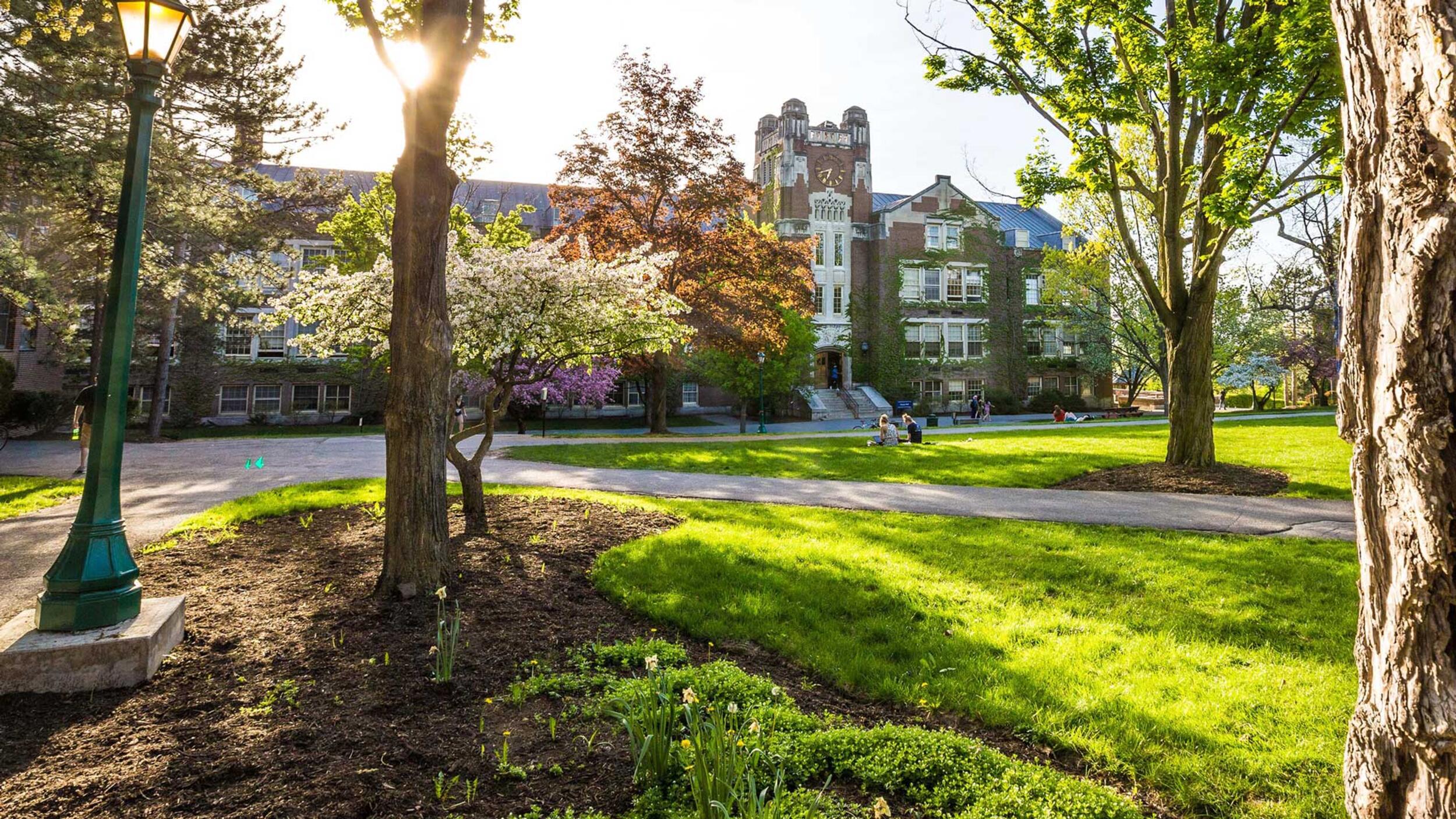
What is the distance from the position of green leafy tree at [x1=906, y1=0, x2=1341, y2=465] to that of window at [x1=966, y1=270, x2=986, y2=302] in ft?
97.3

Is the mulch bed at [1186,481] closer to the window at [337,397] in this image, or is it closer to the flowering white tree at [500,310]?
the flowering white tree at [500,310]

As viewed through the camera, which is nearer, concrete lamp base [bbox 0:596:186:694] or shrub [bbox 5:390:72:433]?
concrete lamp base [bbox 0:596:186:694]

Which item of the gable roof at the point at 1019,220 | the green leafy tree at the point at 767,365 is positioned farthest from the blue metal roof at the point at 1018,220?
the green leafy tree at the point at 767,365

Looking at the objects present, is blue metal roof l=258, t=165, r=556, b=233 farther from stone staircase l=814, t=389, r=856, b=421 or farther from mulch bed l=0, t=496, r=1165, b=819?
mulch bed l=0, t=496, r=1165, b=819

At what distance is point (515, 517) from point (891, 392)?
3377 centimetres

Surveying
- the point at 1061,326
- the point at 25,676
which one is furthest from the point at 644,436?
the point at 1061,326

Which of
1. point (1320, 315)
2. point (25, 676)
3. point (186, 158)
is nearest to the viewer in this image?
point (25, 676)

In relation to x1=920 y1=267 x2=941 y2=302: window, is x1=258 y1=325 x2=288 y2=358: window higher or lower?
lower

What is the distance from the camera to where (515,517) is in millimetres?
8453

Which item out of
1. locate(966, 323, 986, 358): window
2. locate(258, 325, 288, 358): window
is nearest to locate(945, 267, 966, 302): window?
locate(966, 323, 986, 358): window

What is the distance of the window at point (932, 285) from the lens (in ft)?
137

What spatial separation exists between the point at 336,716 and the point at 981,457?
14460 mm

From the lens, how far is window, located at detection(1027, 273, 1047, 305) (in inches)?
1703

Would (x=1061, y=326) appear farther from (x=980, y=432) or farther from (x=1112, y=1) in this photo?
(x=1112, y=1)
